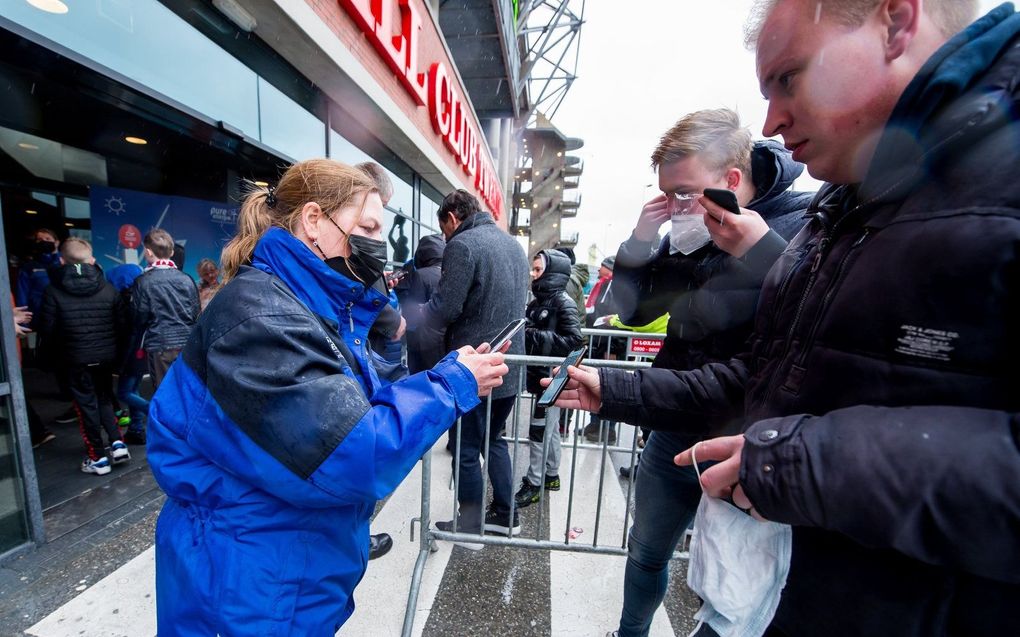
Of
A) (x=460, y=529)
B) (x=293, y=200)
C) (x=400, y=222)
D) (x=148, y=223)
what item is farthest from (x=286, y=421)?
(x=400, y=222)

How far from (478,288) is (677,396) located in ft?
4.94

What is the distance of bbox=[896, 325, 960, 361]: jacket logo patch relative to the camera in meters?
0.63

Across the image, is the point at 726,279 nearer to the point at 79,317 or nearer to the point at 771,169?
the point at 771,169

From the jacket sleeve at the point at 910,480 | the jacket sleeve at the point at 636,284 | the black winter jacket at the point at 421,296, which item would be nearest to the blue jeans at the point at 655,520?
the jacket sleeve at the point at 636,284

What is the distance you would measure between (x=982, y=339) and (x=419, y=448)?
114 centimetres

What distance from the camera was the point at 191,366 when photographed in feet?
3.68

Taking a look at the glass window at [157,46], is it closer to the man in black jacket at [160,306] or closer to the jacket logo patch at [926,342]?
the man in black jacket at [160,306]

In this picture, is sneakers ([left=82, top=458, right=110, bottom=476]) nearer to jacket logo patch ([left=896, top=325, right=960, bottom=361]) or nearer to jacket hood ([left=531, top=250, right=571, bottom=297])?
jacket hood ([left=531, top=250, right=571, bottom=297])

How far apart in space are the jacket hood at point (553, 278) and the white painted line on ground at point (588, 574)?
1645 millimetres

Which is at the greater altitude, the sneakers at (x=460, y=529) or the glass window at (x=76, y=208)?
the glass window at (x=76, y=208)

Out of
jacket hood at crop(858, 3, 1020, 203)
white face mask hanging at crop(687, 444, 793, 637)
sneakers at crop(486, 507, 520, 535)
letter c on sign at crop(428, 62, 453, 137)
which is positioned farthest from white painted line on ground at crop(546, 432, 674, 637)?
letter c on sign at crop(428, 62, 453, 137)

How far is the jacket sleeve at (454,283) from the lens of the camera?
2.57 meters

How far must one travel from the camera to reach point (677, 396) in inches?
54.9

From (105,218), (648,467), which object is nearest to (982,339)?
(648,467)
